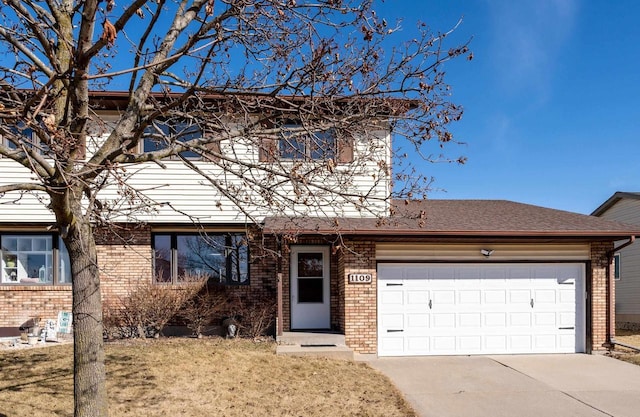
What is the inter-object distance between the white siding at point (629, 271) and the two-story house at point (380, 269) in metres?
8.16

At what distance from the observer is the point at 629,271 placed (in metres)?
19.3

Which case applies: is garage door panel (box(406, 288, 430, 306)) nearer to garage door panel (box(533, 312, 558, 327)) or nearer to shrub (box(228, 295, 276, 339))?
garage door panel (box(533, 312, 558, 327))

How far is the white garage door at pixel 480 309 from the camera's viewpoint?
37.6ft

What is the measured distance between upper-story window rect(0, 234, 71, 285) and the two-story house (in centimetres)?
3

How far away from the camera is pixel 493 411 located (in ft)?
23.9

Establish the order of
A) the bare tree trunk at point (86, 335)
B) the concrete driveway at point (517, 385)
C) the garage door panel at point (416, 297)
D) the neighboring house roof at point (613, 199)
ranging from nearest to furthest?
1. the bare tree trunk at point (86, 335)
2. the concrete driveway at point (517, 385)
3. the garage door panel at point (416, 297)
4. the neighboring house roof at point (613, 199)

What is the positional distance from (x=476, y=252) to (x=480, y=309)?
4.22ft

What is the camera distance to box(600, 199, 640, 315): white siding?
741 inches

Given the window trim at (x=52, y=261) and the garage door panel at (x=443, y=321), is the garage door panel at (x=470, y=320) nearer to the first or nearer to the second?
the garage door panel at (x=443, y=321)

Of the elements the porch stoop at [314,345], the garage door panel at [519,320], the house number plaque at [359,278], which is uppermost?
the house number plaque at [359,278]

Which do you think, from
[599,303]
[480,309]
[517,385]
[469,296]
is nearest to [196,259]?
[469,296]

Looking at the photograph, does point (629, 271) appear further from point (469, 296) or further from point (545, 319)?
point (469, 296)

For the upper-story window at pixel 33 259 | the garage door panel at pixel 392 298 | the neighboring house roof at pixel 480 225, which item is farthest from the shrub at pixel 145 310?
the garage door panel at pixel 392 298

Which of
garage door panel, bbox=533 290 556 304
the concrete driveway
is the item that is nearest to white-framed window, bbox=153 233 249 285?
the concrete driveway
